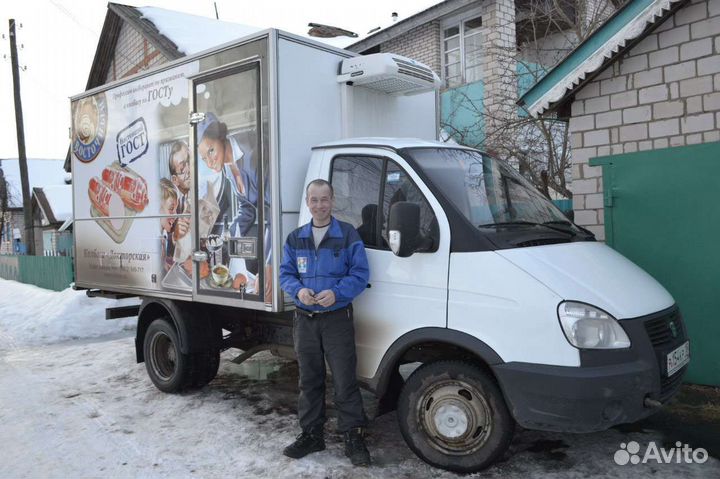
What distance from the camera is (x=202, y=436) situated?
4699 mm

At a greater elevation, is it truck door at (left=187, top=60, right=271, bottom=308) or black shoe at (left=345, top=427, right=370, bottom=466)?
truck door at (left=187, top=60, right=271, bottom=308)

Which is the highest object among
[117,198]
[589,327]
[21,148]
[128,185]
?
[21,148]

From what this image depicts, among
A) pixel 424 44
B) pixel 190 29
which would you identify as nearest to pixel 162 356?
pixel 424 44

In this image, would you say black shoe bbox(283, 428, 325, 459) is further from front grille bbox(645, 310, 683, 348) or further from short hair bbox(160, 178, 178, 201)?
short hair bbox(160, 178, 178, 201)

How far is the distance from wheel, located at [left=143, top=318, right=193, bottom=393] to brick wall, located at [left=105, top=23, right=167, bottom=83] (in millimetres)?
12159

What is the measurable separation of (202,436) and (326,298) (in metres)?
1.77

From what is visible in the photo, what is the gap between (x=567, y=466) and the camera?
13.0ft

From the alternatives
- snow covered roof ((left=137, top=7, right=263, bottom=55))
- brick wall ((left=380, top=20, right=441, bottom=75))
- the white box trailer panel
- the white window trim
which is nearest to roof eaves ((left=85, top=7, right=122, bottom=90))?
snow covered roof ((left=137, top=7, right=263, bottom=55))

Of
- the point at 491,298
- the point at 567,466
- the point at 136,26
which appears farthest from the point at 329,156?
the point at 136,26

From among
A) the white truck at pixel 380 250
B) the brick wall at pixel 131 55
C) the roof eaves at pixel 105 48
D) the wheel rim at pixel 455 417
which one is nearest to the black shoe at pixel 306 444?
the white truck at pixel 380 250

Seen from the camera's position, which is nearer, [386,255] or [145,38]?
[386,255]

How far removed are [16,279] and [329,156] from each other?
20.2 m

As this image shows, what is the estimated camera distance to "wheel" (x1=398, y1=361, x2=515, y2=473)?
3.68 meters

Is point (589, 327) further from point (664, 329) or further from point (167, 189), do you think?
point (167, 189)
